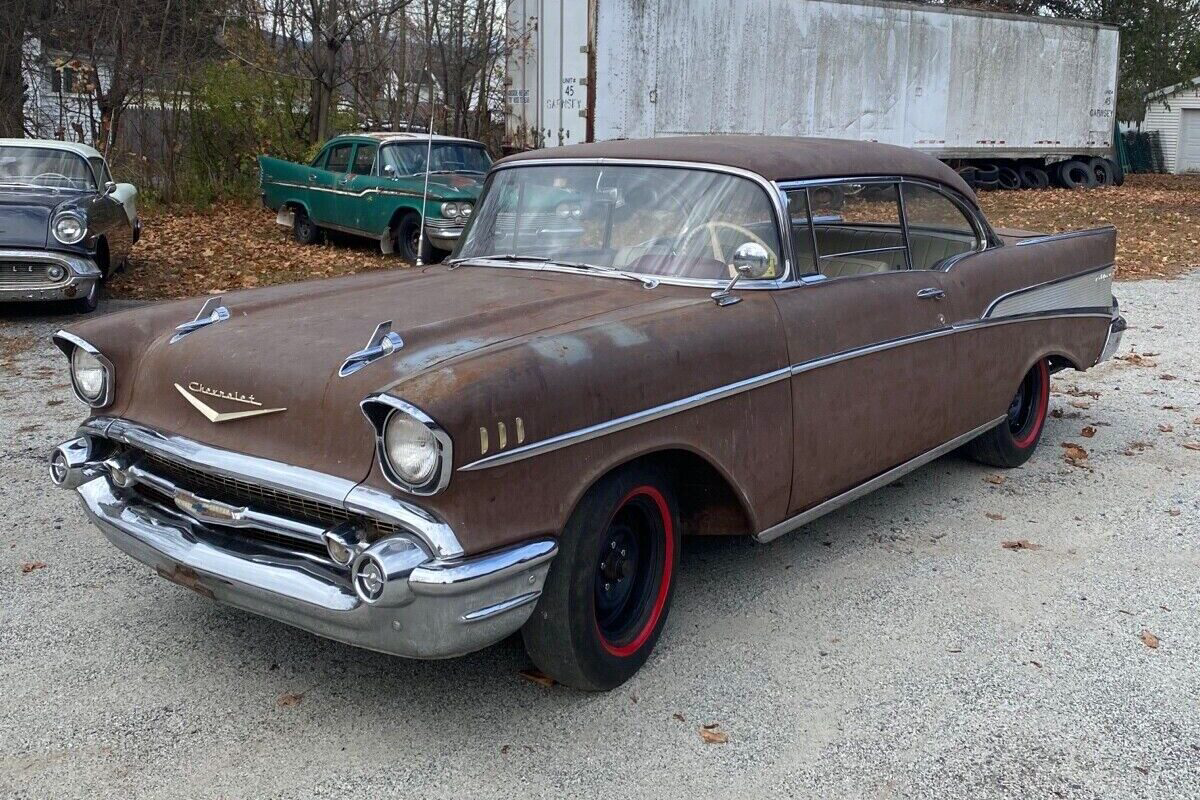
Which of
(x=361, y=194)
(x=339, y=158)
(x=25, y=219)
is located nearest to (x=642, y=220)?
(x=25, y=219)

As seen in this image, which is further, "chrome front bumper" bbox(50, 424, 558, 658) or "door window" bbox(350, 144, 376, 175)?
"door window" bbox(350, 144, 376, 175)

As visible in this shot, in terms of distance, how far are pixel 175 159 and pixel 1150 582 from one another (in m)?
16.4

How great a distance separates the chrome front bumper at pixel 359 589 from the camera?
2.70 m

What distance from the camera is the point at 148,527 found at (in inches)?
128

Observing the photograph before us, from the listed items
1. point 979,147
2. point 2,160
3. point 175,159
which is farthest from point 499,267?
point 979,147

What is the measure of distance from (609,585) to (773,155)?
1.82 m

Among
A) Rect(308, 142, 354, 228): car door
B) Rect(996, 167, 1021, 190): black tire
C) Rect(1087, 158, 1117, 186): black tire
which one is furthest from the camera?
Rect(1087, 158, 1117, 186): black tire

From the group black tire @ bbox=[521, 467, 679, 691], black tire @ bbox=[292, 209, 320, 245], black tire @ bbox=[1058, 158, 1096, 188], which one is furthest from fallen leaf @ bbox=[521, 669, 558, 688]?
black tire @ bbox=[1058, 158, 1096, 188]

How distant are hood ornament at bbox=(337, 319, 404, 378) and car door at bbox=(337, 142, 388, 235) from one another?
9514 mm

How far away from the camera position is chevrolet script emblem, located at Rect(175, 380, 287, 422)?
310 centimetres

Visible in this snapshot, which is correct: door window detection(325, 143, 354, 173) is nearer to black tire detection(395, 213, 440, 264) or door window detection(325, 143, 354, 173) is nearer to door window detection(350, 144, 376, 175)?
door window detection(350, 144, 376, 175)

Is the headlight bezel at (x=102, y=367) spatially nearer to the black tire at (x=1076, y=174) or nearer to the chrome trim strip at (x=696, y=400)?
the chrome trim strip at (x=696, y=400)

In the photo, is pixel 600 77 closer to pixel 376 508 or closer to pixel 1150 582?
pixel 1150 582

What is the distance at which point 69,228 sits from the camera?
895cm
